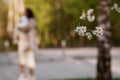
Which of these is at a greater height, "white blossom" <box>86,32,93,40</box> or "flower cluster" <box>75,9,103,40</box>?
"flower cluster" <box>75,9,103,40</box>

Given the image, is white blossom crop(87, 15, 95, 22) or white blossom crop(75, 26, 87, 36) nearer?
white blossom crop(75, 26, 87, 36)

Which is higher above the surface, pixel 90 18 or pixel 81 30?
pixel 90 18

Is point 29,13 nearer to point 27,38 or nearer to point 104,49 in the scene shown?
point 27,38

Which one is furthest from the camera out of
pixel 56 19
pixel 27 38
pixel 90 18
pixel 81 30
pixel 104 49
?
pixel 56 19

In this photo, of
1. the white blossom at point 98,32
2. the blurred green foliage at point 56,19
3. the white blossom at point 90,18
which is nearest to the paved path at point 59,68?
the white blossom at point 90,18

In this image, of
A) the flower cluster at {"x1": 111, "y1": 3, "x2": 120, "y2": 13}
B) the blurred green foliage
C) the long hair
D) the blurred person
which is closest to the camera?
the flower cluster at {"x1": 111, "y1": 3, "x2": 120, "y2": 13}

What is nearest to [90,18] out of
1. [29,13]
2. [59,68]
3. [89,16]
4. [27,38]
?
[89,16]

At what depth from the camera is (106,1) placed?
38.8 ft

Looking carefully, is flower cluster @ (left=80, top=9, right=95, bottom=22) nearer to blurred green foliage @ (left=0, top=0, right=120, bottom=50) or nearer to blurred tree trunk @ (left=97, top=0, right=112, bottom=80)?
blurred tree trunk @ (left=97, top=0, right=112, bottom=80)

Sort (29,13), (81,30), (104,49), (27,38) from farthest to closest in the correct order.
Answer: (27,38)
(29,13)
(104,49)
(81,30)

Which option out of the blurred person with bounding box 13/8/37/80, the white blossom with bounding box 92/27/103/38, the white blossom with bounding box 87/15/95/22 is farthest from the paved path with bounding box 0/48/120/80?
the white blossom with bounding box 92/27/103/38

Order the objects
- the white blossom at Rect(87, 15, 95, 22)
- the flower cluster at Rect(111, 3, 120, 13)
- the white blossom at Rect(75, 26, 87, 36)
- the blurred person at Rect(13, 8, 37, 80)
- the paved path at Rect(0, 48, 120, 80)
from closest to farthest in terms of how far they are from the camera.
A: the white blossom at Rect(75, 26, 87, 36) < the white blossom at Rect(87, 15, 95, 22) < the flower cluster at Rect(111, 3, 120, 13) < the blurred person at Rect(13, 8, 37, 80) < the paved path at Rect(0, 48, 120, 80)

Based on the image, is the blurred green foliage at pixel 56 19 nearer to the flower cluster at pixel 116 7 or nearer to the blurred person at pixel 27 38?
the blurred person at pixel 27 38

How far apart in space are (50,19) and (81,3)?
3.32 m
